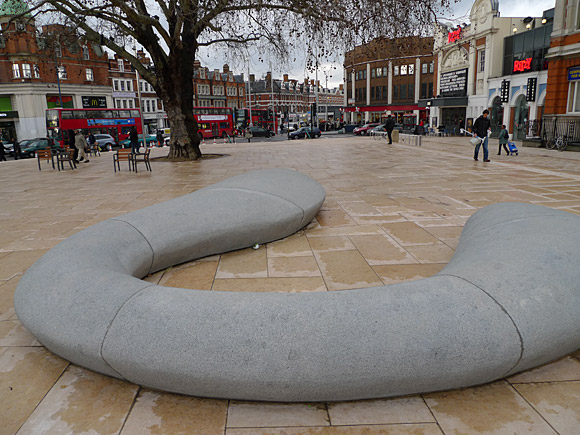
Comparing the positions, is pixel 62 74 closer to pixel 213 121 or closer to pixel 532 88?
pixel 213 121

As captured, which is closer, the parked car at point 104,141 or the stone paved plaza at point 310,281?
the stone paved plaza at point 310,281

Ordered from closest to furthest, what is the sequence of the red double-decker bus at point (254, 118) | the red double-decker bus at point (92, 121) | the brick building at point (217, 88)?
the red double-decker bus at point (92, 121)
the red double-decker bus at point (254, 118)
the brick building at point (217, 88)

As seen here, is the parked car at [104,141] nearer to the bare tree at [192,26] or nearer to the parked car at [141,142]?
the parked car at [141,142]

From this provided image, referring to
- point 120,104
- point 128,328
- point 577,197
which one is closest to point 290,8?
point 577,197

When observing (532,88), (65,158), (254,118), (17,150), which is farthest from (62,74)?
(532,88)

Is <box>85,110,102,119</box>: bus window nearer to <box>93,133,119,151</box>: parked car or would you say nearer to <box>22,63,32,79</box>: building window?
<box>93,133,119,151</box>: parked car

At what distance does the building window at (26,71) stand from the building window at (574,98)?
152 feet

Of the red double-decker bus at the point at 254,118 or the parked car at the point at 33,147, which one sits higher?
the red double-decker bus at the point at 254,118

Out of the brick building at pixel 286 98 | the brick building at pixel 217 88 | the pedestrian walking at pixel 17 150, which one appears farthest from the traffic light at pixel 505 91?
the brick building at pixel 286 98

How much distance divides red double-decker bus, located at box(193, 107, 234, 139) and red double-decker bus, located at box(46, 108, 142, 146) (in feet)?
29.9

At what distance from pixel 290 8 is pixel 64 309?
14402mm

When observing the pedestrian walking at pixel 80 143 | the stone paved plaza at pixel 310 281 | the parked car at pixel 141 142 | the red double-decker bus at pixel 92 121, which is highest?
the red double-decker bus at pixel 92 121

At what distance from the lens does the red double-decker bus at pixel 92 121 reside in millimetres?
31781

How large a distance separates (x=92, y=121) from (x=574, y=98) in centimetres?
3182
